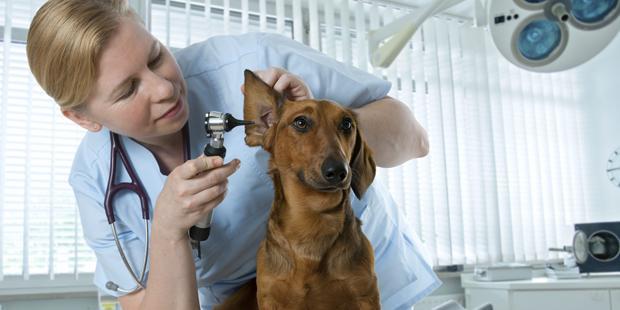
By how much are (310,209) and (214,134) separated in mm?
155

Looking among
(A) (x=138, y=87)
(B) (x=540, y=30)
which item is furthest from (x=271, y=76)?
(B) (x=540, y=30)

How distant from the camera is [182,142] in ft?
3.27

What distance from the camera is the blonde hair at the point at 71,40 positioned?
2.68ft

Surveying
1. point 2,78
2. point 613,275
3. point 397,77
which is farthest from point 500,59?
point 2,78

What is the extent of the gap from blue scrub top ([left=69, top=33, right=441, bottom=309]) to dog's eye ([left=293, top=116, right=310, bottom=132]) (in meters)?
0.22

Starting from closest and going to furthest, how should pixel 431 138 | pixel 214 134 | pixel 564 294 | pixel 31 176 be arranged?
pixel 214 134
pixel 31 176
pixel 564 294
pixel 431 138

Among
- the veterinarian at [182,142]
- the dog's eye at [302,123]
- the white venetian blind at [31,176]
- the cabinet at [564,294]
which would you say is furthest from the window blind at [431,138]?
the dog's eye at [302,123]

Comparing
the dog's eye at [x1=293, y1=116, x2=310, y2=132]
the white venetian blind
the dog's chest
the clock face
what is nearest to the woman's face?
the dog's eye at [x1=293, y1=116, x2=310, y2=132]

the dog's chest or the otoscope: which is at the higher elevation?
the otoscope

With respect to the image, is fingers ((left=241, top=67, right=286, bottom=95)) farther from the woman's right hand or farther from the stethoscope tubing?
the stethoscope tubing

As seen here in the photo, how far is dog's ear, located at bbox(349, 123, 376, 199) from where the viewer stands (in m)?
0.69

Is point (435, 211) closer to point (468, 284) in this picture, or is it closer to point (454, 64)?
point (468, 284)

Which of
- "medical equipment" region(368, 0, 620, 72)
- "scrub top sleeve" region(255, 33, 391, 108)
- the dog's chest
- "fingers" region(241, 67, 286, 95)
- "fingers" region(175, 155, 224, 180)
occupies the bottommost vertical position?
the dog's chest

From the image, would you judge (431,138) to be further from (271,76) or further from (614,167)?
(271,76)
